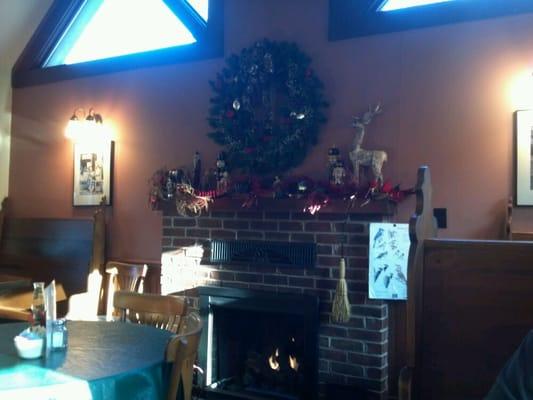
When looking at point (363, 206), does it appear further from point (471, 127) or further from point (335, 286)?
point (471, 127)

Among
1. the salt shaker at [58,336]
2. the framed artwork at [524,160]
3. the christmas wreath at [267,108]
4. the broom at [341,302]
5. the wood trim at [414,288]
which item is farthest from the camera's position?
the christmas wreath at [267,108]

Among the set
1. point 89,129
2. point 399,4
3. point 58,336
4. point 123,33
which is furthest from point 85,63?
point 58,336

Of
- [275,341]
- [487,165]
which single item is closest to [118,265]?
[275,341]

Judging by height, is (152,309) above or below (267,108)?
below

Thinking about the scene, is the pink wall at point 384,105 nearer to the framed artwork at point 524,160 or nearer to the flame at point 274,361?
the framed artwork at point 524,160

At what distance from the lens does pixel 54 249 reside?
456 cm

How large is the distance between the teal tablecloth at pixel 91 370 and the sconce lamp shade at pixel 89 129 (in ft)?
8.04

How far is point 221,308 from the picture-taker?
12.2ft

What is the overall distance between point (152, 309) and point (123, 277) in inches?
60.6

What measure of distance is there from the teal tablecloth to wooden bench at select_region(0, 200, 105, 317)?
2.02 meters

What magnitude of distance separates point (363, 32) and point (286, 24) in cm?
57

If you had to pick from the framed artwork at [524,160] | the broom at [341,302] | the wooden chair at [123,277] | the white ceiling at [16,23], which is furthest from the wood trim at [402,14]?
the white ceiling at [16,23]

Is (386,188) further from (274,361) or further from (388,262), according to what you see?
(274,361)

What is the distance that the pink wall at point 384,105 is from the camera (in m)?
3.10
